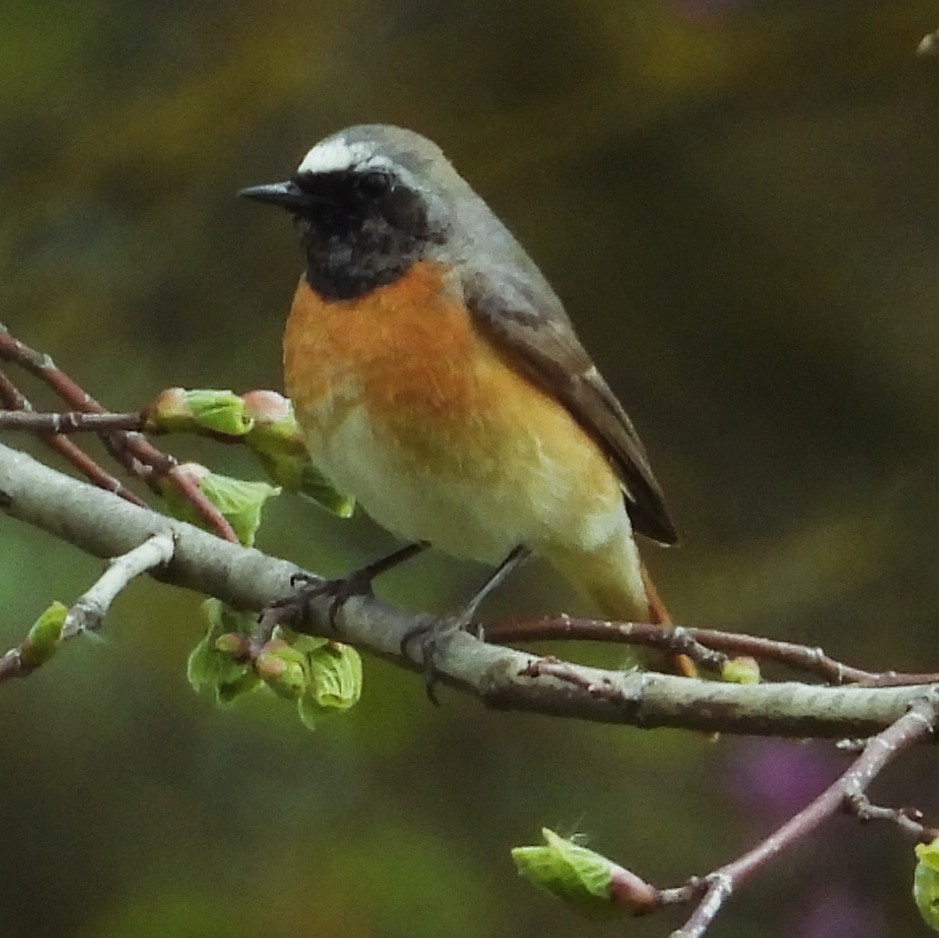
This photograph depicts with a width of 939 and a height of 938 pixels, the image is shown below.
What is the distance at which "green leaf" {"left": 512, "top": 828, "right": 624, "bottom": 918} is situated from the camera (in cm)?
137

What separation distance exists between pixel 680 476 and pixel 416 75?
3.76 feet

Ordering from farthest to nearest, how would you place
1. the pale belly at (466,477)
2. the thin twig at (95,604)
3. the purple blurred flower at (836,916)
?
the purple blurred flower at (836,916), the pale belly at (466,477), the thin twig at (95,604)

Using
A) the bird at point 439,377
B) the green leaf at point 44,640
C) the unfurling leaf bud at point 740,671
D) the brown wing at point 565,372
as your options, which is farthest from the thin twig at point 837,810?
the brown wing at point 565,372

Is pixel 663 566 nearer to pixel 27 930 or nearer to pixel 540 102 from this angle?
pixel 540 102

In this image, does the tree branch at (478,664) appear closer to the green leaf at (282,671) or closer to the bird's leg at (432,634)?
the bird's leg at (432,634)

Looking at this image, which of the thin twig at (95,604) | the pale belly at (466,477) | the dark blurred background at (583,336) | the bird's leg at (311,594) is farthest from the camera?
the dark blurred background at (583,336)

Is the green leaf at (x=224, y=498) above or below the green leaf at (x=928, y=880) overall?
above

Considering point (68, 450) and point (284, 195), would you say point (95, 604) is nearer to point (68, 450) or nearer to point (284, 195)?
point (68, 450)

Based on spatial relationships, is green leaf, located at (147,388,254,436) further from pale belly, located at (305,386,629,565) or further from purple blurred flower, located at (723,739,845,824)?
purple blurred flower, located at (723,739,845,824)

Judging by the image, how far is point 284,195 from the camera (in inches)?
99.4

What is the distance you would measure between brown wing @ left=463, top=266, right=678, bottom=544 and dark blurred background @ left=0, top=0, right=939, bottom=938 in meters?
1.08

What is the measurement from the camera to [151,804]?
13.6ft

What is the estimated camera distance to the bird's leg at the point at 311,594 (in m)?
1.84

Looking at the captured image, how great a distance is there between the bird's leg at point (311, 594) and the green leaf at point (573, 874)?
512 millimetres
